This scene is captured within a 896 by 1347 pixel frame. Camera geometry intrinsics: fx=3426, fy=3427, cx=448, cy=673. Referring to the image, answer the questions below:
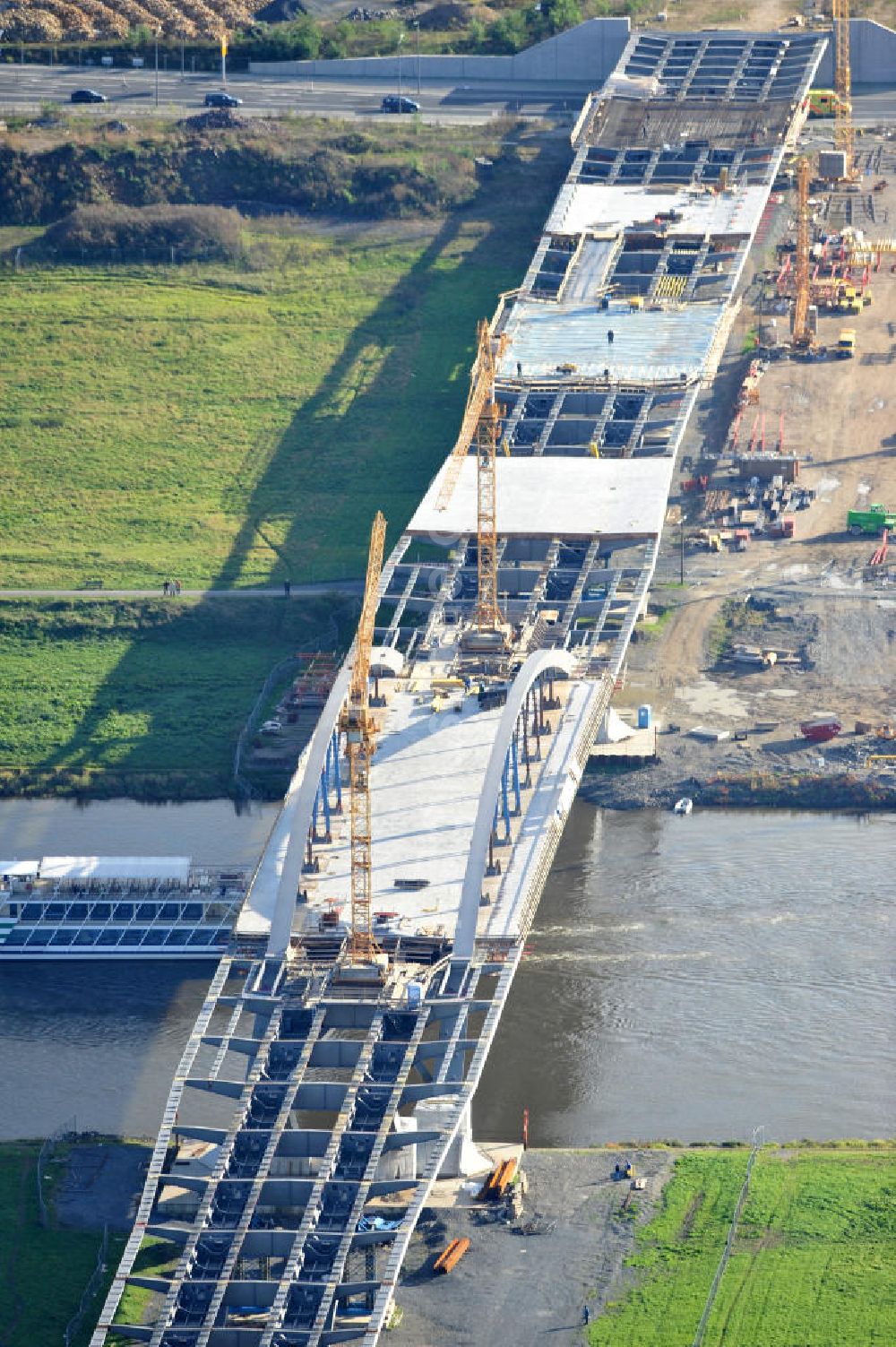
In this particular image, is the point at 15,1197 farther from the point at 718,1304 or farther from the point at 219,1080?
the point at 718,1304

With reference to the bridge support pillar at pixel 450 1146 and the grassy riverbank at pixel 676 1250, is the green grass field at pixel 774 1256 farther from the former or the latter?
the bridge support pillar at pixel 450 1146

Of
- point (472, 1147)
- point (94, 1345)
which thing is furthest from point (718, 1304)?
point (94, 1345)

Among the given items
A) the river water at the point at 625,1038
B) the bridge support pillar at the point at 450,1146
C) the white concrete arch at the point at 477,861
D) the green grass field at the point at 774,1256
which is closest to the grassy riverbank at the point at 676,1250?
the green grass field at the point at 774,1256

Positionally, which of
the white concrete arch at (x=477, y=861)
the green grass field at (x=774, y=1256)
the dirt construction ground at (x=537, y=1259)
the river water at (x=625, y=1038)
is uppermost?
the white concrete arch at (x=477, y=861)

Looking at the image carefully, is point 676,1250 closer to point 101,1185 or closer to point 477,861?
point 477,861

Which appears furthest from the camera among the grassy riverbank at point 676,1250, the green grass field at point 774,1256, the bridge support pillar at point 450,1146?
the bridge support pillar at point 450,1146
